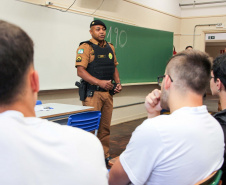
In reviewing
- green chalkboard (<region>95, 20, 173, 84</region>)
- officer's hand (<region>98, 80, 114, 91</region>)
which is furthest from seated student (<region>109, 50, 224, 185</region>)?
green chalkboard (<region>95, 20, 173, 84</region>)

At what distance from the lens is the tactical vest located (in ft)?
10.7

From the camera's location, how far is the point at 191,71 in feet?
4.03

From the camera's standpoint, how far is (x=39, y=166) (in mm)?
639

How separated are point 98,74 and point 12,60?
8.64ft

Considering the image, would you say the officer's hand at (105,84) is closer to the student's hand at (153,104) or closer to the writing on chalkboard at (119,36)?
the student's hand at (153,104)

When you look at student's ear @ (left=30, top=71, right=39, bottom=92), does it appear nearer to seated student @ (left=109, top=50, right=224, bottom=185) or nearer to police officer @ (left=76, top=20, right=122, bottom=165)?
seated student @ (left=109, top=50, right=224, bottom=185)

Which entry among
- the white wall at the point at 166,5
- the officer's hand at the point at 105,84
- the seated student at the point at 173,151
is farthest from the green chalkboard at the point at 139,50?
the seated student at the point at 173,151

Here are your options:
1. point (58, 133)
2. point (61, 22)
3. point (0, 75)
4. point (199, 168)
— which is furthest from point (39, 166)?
point (61, 22)

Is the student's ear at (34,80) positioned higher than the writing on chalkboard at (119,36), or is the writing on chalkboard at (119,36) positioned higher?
the writing on chalkboard at (119,36)

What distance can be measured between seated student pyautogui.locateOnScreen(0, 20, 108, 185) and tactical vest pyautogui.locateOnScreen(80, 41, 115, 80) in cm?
255

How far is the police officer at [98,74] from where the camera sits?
3.20 meters

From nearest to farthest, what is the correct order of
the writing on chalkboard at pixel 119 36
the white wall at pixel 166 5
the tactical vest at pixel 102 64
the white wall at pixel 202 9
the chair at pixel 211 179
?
the chair at pixel 211 179 → the tactical vest at pixel 102 64 → the writing on chalkboard at pixel 119 36 → the white wall at pixel 166 5 → the white wall at pixel 202 9

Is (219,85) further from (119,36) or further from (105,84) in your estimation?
(119,36)

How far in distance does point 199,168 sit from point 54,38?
346cm
